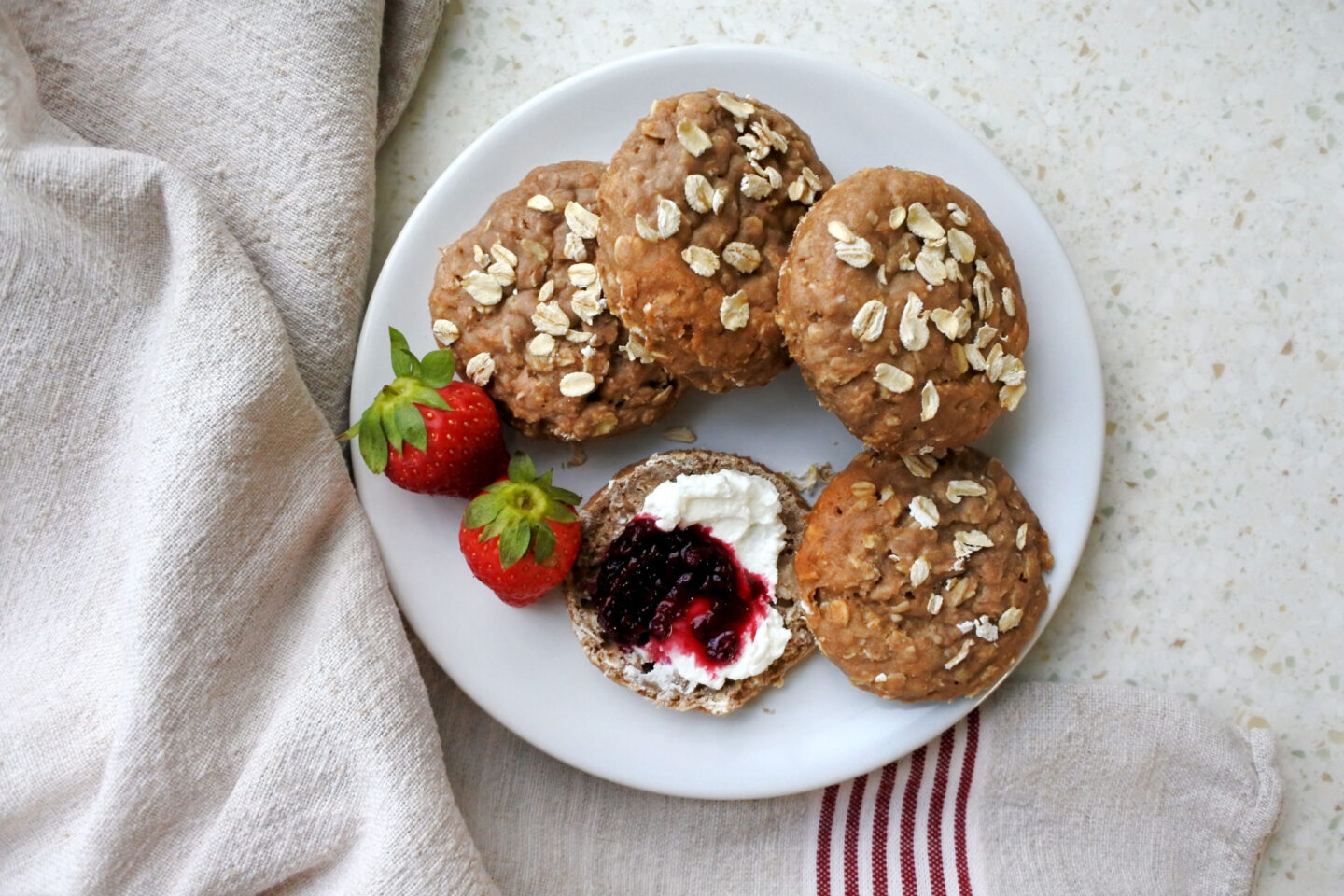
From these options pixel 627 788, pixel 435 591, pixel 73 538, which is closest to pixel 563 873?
pixel 627 788

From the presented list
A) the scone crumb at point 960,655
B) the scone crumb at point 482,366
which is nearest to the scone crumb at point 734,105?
the scone crumb at point 482,366

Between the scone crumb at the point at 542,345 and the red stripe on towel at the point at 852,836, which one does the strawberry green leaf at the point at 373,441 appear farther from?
the red stripe on towel at the point at 852,836

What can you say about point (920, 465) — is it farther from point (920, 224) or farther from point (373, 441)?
point (373, 441)

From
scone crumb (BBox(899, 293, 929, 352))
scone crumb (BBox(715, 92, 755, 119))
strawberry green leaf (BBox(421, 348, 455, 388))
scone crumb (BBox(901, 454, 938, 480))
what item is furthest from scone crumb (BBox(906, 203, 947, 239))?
strawberry green leaf (BBox(421, 348, 455, 388))

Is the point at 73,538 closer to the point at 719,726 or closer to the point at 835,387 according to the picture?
the point at 719,726

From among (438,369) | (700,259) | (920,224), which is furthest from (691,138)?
(438,369)
